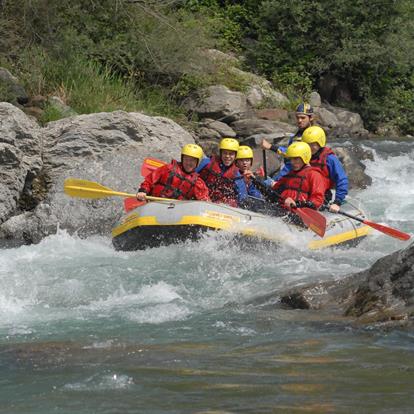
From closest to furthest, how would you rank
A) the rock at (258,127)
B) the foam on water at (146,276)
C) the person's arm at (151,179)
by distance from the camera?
the foam on water at (146,276) < the person's arm at (151,179) < the rock at (258,127)

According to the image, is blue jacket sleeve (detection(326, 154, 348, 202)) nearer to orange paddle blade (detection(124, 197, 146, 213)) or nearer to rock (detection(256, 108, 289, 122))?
orange paddle blade (detection(124, 197, 146, 213))

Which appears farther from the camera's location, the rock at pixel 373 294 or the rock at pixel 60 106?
the rock at pixel 60 106

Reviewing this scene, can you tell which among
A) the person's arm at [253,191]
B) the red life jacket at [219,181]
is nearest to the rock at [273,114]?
the red life jacket at [219,181]

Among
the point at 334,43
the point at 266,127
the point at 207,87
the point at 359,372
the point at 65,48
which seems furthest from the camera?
the point at 334,43

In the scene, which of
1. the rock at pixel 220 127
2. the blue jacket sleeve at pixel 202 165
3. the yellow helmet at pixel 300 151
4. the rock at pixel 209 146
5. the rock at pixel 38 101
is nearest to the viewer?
the yellow helmet at pixel 300 151

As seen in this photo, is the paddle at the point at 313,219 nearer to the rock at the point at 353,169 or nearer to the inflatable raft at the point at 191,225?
the inflatable raft at the point at 191,225

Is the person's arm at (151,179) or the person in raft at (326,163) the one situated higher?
the person in raft at (326,163)

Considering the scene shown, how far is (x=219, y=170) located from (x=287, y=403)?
5890 mm

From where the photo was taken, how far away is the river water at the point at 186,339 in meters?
3.77

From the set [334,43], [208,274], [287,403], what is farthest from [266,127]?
[287,403]

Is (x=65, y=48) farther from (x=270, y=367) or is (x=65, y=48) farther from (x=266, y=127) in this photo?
(x=270, y=367)

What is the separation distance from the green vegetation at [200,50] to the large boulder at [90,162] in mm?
1568

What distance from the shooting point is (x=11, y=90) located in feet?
42.0

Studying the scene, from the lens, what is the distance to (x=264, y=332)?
201 inches
